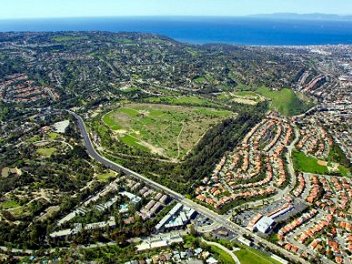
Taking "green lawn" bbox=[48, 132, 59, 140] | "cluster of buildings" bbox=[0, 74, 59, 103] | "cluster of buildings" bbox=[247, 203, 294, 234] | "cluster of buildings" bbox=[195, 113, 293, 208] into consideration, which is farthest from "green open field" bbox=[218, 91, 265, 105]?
"cluster of buildings" bbox=[247, 203, 294, 234]

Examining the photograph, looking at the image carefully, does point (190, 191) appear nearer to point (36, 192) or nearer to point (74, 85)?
point (36, 192)

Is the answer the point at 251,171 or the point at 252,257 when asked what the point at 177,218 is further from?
the point at 251,171

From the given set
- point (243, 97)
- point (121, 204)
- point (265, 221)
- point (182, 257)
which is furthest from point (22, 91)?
point (265, 221)

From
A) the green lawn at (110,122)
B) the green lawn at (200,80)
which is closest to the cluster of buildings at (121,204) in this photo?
the green lawn at (110,122)

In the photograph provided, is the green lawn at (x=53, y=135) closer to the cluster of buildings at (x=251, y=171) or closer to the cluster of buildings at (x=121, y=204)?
the cluster of buildings at (x=121, y=204)

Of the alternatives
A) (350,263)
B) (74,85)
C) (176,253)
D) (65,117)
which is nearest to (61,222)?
(176,253)

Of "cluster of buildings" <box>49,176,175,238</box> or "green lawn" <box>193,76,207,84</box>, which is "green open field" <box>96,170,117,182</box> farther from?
"green lawn" <box>193,76,207,84</box>
